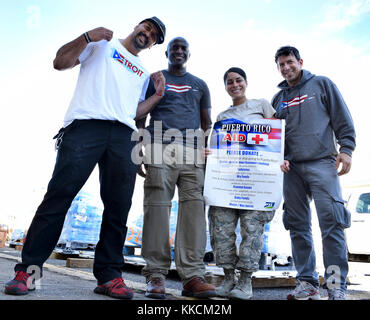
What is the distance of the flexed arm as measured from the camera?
202cm

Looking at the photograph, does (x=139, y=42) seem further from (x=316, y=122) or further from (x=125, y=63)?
(x=316, y=122)

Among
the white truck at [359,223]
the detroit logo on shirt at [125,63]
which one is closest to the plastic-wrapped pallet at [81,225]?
the detroit logo on shirt at [125,63]

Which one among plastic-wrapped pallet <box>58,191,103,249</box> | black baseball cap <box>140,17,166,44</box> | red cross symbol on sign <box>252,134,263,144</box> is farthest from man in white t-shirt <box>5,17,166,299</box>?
plastic-wrapped pallet <box>58,191,103,249</box>

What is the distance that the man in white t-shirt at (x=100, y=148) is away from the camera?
188cm

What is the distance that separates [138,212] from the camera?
18.5 ft

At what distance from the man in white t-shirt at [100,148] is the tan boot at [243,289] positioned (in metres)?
0.71

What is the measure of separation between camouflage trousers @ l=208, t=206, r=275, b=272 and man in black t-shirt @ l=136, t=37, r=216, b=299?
0.11 meters

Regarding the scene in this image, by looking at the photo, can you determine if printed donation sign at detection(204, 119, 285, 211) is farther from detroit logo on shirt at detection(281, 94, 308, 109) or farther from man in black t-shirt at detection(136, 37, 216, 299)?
detroit logo on shirt at detection(281, 94, 308, 109)
